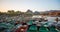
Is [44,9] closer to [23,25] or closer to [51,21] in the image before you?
[51,21]

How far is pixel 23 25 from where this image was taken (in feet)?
5.24

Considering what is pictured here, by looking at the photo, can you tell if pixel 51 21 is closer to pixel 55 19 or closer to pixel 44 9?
pixel 55 19

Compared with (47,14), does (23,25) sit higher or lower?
lower

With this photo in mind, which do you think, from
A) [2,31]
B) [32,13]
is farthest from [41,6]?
[2,31]

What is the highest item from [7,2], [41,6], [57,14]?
[7,2]

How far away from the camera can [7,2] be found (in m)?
1.71

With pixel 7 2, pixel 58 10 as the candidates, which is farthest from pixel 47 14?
pixel 7 2

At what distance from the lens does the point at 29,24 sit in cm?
160

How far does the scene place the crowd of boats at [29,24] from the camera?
61.3 inches

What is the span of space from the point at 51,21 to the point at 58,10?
227 mm

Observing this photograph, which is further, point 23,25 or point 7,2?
point 7,2

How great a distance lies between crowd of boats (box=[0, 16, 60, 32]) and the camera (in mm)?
1558

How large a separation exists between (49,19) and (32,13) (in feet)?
0.99

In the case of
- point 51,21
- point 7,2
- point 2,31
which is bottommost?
point 2,31
